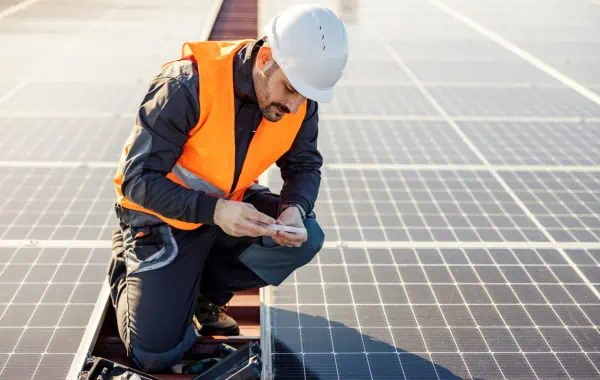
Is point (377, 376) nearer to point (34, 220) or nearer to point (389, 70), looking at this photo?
point (34, 220)

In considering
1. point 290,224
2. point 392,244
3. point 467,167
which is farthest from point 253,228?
point 467,167

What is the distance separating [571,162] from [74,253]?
3947mm

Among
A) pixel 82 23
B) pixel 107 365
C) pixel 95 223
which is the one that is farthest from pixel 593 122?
pixel 82 23

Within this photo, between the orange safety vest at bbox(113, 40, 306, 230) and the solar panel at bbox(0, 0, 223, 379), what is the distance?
29.1 inches

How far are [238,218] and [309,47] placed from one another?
82cm

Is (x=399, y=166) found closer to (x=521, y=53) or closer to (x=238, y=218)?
(x=238, y=218)

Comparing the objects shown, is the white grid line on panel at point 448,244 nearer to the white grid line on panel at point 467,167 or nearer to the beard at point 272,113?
the white grid line on panel at point 467,167

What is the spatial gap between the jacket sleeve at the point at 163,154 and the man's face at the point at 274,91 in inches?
12.2

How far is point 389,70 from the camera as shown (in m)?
7.84

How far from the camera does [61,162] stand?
509 centimetres

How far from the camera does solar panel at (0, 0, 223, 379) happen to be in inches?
133

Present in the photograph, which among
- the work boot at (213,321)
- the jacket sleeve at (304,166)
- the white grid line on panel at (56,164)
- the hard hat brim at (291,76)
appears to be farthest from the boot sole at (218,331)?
the white grid line on panel at (56,164)

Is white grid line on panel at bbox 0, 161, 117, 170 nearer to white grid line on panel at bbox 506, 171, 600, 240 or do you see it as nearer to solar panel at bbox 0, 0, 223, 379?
solar panel at bbox 0, 0, 223, 379

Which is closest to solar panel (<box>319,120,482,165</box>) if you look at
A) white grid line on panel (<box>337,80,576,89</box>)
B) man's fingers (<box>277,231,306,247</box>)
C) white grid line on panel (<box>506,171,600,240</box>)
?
white grid line on panel (<box>506,171,600,240</box>)
